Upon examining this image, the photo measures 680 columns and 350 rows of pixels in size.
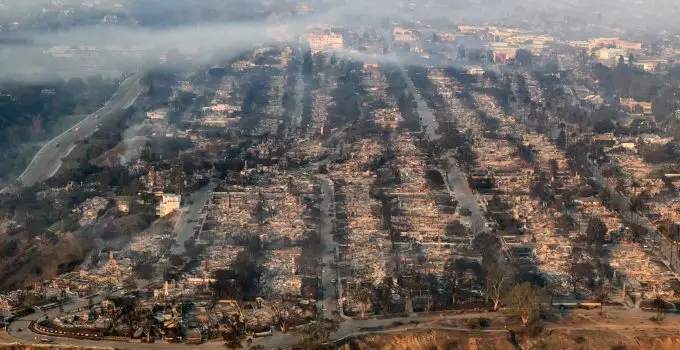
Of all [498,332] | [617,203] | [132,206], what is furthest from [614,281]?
[132,206]

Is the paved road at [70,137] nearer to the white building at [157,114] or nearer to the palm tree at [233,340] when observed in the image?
the white building at [157,114]

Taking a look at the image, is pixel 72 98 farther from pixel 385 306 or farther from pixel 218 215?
pixel 385 306

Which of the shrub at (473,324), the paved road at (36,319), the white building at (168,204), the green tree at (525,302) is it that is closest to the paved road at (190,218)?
the white building at (168,204)

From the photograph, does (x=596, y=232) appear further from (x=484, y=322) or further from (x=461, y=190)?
(x=484, y=322)

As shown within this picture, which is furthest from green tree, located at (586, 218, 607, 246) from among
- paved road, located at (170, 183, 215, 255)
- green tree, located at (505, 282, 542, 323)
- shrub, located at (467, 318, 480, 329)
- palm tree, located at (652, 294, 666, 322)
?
paved road, located at (170, 183, 215, 255)

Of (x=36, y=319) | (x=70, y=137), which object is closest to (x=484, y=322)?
(x=36, y=319)
